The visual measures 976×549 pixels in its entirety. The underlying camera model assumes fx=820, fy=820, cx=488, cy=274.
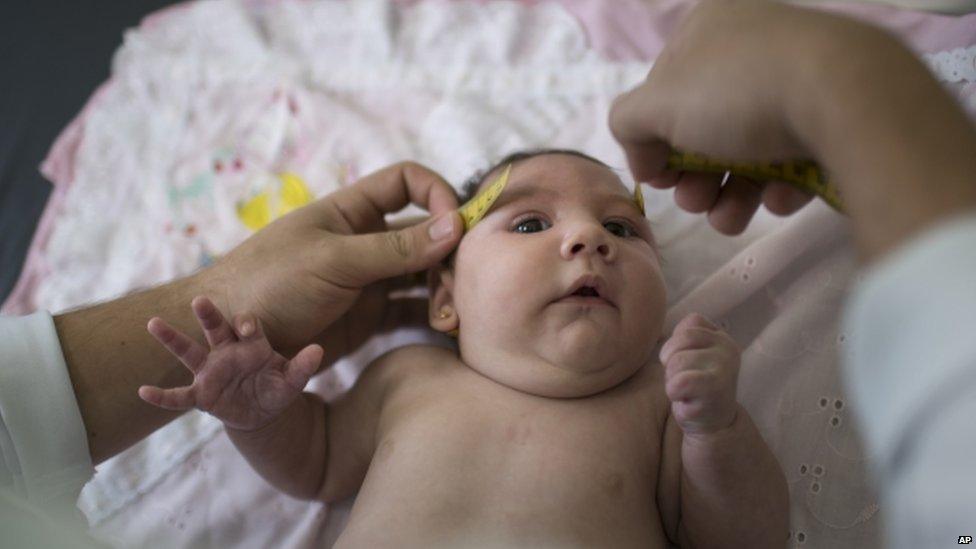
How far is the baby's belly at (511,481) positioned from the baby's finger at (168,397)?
28 cm

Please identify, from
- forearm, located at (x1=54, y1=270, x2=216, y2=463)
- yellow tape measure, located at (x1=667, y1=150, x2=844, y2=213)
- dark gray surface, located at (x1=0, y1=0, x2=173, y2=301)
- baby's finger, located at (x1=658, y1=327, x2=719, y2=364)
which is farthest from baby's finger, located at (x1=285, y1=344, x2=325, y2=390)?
dark gray surface, located at (x1=0, y1=0, x2=173, y2=301)

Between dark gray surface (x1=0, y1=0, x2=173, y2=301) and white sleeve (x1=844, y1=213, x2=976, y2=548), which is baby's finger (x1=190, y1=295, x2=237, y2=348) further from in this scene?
dark gray surface (x1=0, y1=0, x2=173, y2=301)

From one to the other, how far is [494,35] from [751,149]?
1.21 metres

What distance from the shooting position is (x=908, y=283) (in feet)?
1.69

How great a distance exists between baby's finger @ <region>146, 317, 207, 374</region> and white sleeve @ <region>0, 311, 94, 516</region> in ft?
0.61

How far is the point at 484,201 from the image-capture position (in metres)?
1.29

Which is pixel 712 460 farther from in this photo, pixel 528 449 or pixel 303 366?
pixel 303 366

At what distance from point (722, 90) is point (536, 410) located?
56 centimetres

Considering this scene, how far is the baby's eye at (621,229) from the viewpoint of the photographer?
51.7 inches

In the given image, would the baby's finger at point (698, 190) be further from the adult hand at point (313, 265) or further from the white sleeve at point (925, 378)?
the white sleeve at point (925, 378)

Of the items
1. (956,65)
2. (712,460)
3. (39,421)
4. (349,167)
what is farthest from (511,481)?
(956,65)

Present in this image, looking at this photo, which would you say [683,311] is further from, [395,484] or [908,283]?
[908,283]

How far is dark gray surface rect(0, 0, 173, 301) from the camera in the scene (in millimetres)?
1928

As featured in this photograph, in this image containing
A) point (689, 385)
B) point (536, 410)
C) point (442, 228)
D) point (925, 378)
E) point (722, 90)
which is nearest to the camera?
point (925, 378)
